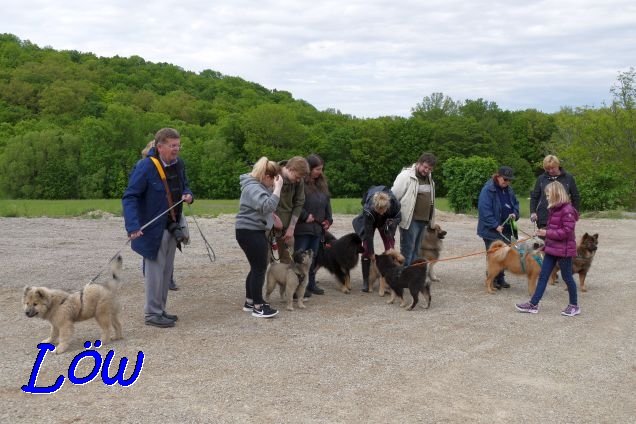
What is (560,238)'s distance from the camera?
22.8ft

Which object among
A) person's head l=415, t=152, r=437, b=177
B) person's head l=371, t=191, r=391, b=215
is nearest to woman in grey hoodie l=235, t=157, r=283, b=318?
person's head l=371, t=191, r=391, b=215

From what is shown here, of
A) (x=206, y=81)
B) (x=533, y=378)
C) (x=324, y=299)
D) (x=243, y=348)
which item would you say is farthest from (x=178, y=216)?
(x=206, y=81)

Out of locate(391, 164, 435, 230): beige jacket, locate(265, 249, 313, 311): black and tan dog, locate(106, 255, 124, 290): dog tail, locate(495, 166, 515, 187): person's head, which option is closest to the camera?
locate(106, 255, 124, 290): dog tail

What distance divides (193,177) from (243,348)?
2148 inches

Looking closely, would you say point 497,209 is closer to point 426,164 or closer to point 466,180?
point 426,164

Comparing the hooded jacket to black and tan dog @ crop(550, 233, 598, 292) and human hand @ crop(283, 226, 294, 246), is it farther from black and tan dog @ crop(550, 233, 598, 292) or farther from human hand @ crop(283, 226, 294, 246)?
black and tan dog @ crop(550, 233, 598, 292)

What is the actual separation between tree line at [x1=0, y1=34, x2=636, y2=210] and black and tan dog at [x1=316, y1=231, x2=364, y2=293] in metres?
40.9

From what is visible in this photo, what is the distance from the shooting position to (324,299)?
7.91 metres

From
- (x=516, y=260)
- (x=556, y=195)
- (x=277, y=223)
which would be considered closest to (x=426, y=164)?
(x=556, y=195)

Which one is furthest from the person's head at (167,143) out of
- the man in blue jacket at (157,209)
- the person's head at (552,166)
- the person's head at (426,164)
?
the person's head at (552,166)

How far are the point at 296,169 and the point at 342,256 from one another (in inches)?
75.4

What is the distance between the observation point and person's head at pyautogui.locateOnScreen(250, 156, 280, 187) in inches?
255

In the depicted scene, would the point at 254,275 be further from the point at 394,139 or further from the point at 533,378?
the point at 394,139

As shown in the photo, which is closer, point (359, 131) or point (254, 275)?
point (254, 275)
